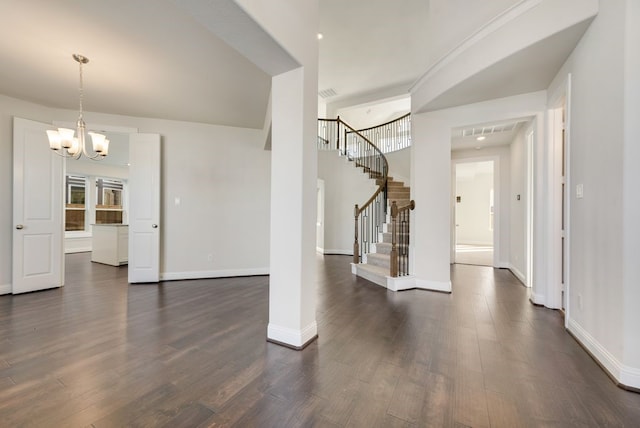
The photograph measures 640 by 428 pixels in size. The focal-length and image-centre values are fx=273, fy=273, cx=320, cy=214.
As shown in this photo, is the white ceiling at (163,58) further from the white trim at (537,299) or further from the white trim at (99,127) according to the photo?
the white trim at (537,299)

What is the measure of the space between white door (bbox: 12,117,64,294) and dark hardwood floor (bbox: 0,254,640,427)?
0.62 m

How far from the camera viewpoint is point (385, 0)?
4.46 meters

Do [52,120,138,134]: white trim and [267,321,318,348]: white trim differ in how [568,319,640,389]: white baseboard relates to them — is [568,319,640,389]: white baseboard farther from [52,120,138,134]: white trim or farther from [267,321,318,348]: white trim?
[52,120,138,134]: white trim

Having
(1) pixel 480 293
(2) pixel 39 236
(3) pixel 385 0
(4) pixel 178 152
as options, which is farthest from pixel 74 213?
(1) pixel 480 293

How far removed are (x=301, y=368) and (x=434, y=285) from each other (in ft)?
8.92

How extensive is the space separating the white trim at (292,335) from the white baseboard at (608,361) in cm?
211

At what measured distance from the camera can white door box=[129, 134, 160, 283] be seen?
14.5 feet

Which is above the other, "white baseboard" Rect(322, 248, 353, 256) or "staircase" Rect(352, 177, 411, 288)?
"staircase" Rect(352, 177, 411, 288)

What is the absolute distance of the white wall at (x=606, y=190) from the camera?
1.77m

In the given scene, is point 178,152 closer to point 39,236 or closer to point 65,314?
point 39,236

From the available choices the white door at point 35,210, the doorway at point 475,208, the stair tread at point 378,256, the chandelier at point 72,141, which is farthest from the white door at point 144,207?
the doorway at point 475,208

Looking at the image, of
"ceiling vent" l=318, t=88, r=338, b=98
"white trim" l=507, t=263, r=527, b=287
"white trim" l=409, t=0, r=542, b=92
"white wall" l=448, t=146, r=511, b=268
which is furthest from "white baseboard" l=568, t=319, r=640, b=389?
"ceiling vent" l=318, t=88, r=338, b=98

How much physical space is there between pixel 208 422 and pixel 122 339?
150cm

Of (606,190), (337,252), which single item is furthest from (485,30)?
(337,252)
